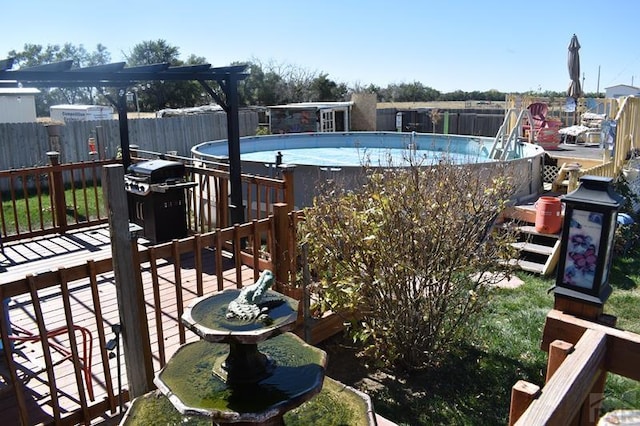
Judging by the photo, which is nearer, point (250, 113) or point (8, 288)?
point (8, 288)

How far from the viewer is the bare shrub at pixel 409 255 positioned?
3746 millimetres

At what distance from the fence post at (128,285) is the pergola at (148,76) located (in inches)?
87.0

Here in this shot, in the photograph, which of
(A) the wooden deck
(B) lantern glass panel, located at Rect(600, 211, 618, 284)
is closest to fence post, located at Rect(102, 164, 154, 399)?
(A) the wooden deck

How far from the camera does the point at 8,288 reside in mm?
2574

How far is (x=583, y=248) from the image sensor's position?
246 cm

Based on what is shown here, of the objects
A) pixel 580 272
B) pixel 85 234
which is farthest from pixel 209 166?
pixel 580 272

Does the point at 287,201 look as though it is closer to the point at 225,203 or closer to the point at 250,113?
the point at 225,203

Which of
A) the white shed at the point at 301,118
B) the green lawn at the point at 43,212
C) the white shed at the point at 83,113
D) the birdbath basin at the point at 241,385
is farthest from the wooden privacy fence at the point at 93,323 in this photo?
the white shed at the point at 301,118

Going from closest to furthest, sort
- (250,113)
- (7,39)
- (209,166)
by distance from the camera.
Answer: (209,166)
(250,113)
(7,39)

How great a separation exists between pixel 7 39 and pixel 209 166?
152ft

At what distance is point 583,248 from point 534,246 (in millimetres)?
5075

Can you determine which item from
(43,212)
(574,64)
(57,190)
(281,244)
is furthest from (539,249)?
(574,64)

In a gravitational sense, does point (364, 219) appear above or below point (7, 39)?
below

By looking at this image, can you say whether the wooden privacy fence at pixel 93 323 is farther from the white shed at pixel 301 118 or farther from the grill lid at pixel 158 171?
the white shed at pixel 301 118
